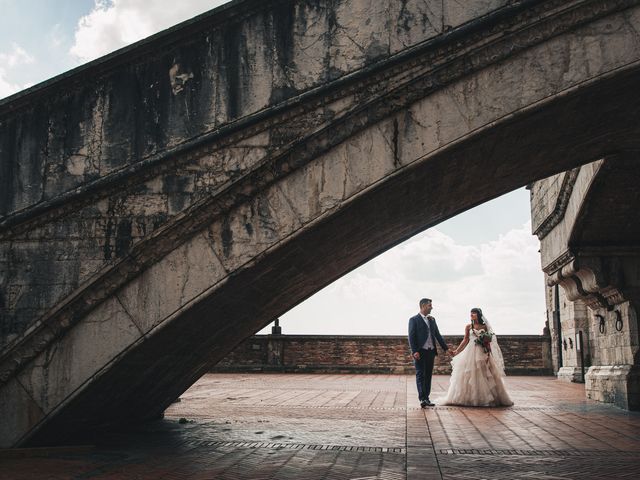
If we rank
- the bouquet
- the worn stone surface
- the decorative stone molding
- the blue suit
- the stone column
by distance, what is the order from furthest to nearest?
the bouquet
the blue suit
the stone column
the decorative stone molding
the worn stone surface

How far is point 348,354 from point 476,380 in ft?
52.3

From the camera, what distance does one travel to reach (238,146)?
267 inches

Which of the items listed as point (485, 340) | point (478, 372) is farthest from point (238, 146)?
point (485, 340)

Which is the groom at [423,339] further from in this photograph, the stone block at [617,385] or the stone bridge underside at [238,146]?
the stone bridge underside at [238,146]

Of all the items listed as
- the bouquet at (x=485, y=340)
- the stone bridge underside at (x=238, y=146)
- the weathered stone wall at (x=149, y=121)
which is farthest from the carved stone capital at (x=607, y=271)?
the weathered stone wall at (x=149, y=121)

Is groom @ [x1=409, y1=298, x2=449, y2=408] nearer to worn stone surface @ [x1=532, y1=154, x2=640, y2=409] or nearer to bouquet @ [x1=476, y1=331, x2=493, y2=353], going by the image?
bouquet @ [x1=476, y1=331, x2=493, y2=353]

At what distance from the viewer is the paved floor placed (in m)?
5.96

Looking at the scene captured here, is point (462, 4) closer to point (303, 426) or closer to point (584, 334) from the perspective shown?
point (303, 426)

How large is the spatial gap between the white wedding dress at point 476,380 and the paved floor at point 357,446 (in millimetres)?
749

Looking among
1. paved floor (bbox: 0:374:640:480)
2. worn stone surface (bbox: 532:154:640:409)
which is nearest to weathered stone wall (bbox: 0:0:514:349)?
paved floor (bbox: 0:374:640:480)

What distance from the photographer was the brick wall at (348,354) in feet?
90.3

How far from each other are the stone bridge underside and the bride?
6.44 metres

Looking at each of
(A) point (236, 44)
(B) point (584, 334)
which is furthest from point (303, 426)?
(B) point (584, 334)

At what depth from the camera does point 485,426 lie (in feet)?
31.0
